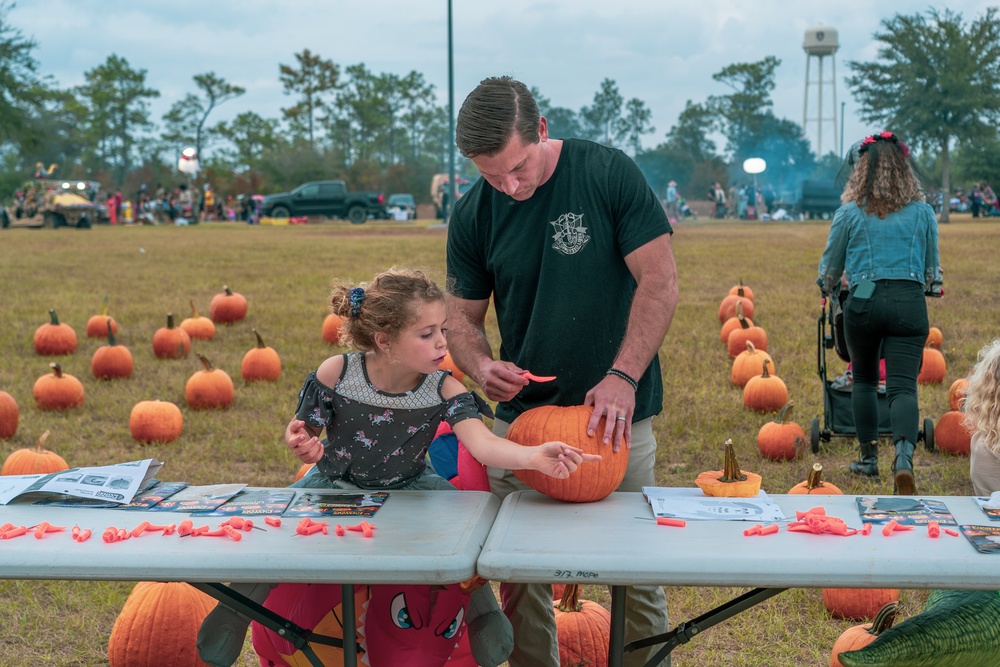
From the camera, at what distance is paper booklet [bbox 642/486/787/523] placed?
2701 millimetres

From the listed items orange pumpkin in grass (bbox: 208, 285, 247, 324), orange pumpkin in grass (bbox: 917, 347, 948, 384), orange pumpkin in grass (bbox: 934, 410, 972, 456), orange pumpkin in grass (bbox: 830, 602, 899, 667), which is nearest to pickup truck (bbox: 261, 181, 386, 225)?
orange pumpkin in grass (bbox: 208, 285, 247, 324)

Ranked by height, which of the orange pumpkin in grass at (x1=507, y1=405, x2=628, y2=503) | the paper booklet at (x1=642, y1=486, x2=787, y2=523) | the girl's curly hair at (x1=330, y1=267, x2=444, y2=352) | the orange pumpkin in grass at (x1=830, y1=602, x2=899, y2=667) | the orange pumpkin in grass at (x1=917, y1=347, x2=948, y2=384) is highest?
the girl's curly hair at (x1=330, y1=267, x2=444, y2=352)

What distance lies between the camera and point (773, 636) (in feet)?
12.6

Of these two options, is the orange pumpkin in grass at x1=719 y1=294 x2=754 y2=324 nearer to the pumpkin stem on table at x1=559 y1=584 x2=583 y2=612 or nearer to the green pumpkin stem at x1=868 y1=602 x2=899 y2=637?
the pumpkin stem on table at x1=559 y1=584 x2=583 y2=612

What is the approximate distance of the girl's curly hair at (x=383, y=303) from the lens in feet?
10.4

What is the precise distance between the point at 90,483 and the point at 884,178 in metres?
4.11

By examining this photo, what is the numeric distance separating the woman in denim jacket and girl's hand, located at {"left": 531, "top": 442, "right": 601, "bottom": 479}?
3081 mm

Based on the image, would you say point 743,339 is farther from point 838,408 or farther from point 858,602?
point 858,602

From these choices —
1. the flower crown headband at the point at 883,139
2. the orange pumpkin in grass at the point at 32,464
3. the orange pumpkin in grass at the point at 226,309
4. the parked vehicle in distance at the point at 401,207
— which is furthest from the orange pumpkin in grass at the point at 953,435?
the parked vehicle in distance at the point at 401,207

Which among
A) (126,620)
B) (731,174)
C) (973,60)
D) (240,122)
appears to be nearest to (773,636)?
(126,620)

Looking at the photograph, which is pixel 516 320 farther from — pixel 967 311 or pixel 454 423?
pixel 967 311

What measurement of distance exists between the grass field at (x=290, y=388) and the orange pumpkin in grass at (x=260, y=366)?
128 millimetres

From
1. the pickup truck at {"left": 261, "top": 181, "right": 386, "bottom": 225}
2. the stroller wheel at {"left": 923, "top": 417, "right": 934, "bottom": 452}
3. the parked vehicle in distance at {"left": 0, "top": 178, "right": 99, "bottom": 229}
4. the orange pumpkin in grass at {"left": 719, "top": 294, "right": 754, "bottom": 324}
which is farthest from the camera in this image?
the pickup truck at {"left": 261, "top": 181, "right": 386, "bottom": 225}

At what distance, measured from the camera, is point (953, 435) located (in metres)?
5.81
